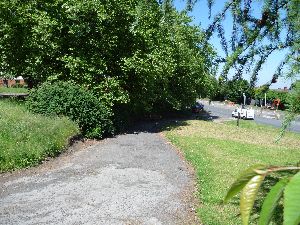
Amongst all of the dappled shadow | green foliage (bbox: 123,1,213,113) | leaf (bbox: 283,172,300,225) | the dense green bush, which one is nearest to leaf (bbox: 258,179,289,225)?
leaf (bbox: 283,172,300,225)

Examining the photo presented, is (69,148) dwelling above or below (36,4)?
below

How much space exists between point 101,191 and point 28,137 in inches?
198

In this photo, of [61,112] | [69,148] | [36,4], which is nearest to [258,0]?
[69,148]

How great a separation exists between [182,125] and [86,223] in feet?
62.8

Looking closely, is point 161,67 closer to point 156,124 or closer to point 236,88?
point 156,124

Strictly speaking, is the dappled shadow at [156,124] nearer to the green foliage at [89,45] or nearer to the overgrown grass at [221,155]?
the overgrown grass at [221,155]

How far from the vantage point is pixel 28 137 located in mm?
13688

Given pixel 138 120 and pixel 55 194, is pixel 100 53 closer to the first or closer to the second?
pixel 138 120

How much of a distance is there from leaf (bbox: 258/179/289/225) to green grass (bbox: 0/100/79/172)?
11837 millimetres

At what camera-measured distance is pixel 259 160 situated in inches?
631

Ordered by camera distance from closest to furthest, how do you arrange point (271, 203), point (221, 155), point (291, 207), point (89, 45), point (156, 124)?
1. point (291, 207)
2. point (271, 203)
3. point (221, 155)
4. point (89, 45)
5. point (156, 124)

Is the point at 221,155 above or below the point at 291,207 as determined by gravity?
below

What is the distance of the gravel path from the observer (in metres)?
8.24

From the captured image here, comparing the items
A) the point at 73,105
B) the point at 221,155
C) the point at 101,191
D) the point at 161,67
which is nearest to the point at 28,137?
the point at 73,105
